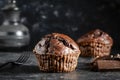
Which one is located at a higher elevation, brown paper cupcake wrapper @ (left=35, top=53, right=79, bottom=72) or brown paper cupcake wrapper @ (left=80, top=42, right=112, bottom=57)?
brown paper cupcake wrapper @ (left=80, top=42, right=112, bottom=57)

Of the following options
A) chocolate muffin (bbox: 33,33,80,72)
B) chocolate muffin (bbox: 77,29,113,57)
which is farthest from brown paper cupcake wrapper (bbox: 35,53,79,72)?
chocolate muffin (bbox: 77,29,113,57)

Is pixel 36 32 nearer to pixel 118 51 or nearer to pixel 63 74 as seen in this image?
pixel 118 51

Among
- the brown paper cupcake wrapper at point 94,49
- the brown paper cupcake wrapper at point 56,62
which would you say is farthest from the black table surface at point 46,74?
the brown paper cupcake wrapper at point 94,49

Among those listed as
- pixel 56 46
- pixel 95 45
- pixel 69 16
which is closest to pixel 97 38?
pixel 95 45

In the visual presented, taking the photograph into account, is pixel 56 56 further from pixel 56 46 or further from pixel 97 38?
pixel 97 38

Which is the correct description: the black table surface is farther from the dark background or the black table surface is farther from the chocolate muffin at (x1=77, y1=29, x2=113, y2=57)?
the dark background

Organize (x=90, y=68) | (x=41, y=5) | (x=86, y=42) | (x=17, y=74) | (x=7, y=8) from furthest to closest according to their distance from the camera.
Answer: (x=41, y=5) < (x=7, y=8) < (x=86, y=42) < (x=90, y=68) < (x=17, y=74)

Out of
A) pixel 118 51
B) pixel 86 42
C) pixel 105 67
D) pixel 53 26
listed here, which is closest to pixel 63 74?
pixel 105 67
